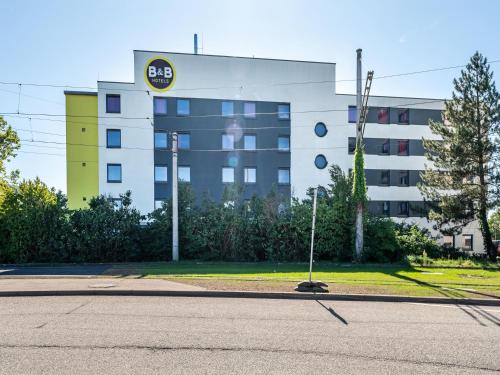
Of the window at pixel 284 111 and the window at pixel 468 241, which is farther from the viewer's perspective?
the window at pixel 468 241

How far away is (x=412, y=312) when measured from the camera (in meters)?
7.75

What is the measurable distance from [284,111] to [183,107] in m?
9.56

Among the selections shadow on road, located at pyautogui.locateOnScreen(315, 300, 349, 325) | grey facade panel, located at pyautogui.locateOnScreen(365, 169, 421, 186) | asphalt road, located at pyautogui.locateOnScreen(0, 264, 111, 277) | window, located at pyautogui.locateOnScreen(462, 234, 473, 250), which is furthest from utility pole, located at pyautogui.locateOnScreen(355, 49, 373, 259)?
window, located at pyautogui.locateOnScreen(462, 234, 473, 250)

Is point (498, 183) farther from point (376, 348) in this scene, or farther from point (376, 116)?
point (376, 348)

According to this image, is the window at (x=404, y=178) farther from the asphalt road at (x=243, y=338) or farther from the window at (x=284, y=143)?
the asphalt road at (x=243, y=338)

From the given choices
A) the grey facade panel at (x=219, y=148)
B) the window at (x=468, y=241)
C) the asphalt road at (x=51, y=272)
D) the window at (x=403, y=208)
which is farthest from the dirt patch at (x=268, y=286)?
the window at (x=468, y=241)

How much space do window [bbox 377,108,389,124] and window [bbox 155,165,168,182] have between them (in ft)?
71.4

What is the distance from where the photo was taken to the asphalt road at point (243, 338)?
15.0 ft

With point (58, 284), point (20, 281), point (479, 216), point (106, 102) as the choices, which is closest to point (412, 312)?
point (58, 284)

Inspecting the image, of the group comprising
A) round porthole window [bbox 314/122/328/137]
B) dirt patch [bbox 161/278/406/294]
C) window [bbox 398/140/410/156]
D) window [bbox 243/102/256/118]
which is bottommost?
dirt patch [bbox 161/278/406/294]

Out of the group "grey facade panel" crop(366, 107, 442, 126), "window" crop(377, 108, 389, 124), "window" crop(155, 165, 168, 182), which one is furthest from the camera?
"window" crop(377, 108, 389, 124)

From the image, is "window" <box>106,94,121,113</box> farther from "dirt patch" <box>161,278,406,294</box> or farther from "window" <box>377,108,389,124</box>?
"window" <box>377,108,389,124</box>

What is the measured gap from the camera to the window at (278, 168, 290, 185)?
3400cm

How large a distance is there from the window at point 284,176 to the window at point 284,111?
197 inches
